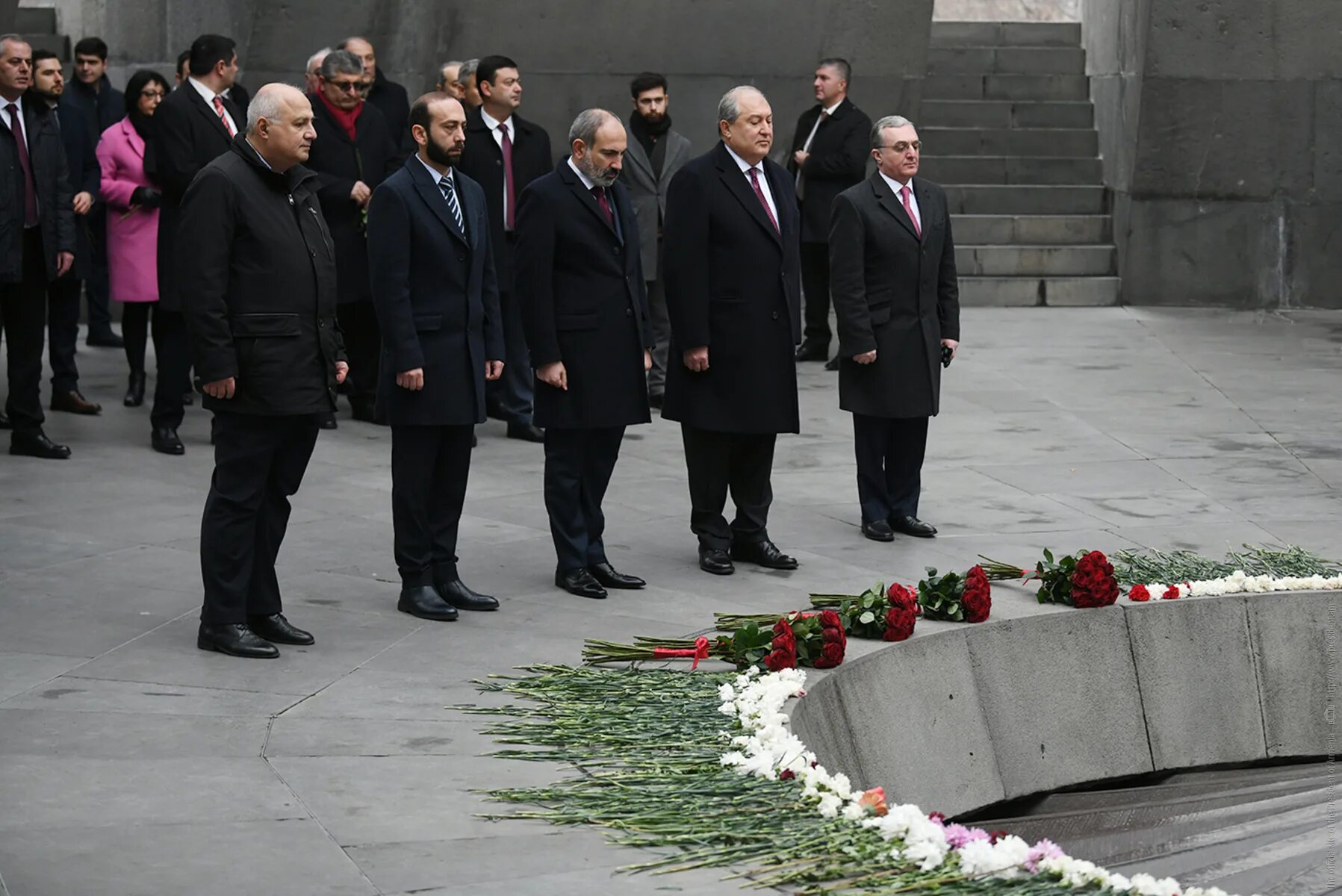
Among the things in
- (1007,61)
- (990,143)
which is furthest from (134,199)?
(1007,61)

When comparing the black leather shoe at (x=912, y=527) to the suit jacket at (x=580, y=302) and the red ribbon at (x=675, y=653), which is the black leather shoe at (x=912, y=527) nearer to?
the suit jacket at (x=580, y=302)

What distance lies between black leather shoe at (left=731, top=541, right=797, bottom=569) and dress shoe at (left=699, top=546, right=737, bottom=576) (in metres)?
0.13

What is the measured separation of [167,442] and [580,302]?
130 inches

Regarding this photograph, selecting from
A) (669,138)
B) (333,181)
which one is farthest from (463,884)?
(669,138)

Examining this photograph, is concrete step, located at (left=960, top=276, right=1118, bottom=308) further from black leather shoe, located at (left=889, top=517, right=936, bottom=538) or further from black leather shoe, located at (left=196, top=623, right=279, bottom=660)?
black leather shoe, located at (left=196, top=623, right=279, bottom=660)

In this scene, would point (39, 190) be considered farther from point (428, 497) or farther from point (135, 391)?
point (428, 497)

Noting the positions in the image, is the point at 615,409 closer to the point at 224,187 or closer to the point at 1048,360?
the point at 224,187

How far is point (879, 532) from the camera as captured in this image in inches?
330

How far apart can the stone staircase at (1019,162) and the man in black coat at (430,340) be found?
30.9ft

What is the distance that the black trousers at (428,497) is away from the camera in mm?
7000

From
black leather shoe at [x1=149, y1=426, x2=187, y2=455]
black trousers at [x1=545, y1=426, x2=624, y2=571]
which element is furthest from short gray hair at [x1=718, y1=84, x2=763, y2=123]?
black leather shoe at [x1=149, y1=426, x2=187, y2=455]

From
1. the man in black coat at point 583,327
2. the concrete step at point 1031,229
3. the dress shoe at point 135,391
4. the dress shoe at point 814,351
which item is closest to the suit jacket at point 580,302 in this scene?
the man in black coat at point 583,327

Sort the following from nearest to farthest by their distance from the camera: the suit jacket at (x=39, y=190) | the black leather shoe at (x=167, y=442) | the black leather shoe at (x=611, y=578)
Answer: the black leather shoe at (x=611, y=578) → the suit jacket at (x=39, y=190) → the black leather shoe at (x=167, y=442)

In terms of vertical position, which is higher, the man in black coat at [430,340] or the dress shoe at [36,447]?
the man in black coat at [430,340]
